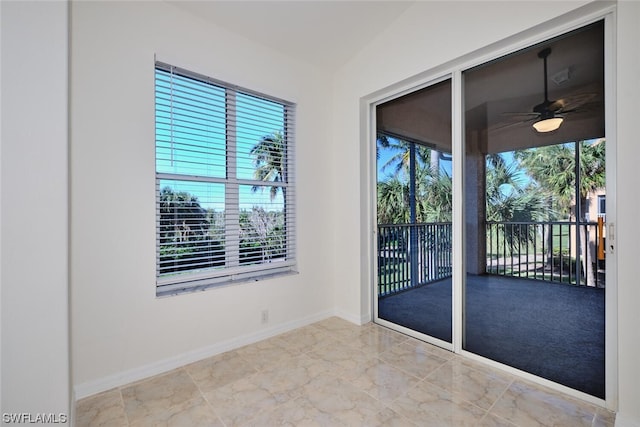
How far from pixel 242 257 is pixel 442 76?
235cm

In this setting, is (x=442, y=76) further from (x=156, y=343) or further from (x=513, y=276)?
(x=156, y=343)

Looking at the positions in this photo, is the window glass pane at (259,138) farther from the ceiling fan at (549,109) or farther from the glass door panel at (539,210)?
the ceiling fan at (549,109)

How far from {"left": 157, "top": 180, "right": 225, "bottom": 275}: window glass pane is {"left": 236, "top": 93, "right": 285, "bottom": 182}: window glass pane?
1.22 ft

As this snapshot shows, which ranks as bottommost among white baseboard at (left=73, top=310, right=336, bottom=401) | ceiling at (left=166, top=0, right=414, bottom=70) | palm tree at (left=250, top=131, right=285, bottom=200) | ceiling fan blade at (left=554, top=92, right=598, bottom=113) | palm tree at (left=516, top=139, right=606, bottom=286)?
white baseboard at (left=73, top=310, right=336, bottom=401)

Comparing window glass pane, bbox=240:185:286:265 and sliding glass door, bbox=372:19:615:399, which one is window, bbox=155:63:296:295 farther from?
sliding glass door, bbox=372:19:615:399

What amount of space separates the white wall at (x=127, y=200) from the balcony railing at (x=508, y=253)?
1.46 metres

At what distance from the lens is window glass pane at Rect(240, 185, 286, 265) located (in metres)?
2.73

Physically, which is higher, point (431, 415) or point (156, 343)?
point (156, 343)

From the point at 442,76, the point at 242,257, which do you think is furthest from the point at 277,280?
the point at 442,76

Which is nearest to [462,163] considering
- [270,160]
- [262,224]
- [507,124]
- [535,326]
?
[507,124]
